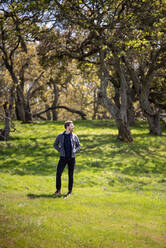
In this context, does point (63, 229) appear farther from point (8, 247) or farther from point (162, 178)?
point (162, 178)

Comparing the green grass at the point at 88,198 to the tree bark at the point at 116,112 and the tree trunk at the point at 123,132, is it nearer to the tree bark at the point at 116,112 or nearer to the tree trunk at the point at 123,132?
the tree trunk at the point at 123,132

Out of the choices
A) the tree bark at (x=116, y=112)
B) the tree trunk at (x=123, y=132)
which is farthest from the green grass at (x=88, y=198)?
the tree bark at (x=116, y=112)

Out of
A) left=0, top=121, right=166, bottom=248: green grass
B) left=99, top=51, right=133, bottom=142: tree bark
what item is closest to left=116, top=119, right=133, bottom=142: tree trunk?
left=99, top=51, right=133, bottom=142: tree bark

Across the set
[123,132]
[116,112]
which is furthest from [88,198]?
[116,112]

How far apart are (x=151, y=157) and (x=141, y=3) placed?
1153 cm

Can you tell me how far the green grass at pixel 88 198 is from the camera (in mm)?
6410

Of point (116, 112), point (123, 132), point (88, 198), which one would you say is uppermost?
point (116, 112)

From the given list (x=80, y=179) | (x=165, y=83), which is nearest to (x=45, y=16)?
(x=80, y=179)

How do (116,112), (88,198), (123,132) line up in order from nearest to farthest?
(88,198)
(123,132)
(116,112)

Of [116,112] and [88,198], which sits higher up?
[116,112]

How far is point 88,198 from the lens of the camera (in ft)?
33.8

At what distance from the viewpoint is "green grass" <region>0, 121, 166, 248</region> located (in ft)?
21.0

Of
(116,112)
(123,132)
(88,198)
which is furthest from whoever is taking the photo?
(116,112)

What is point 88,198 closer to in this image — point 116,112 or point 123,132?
point 123,132
